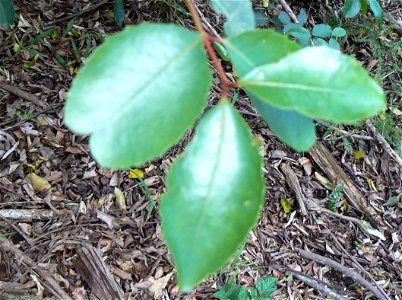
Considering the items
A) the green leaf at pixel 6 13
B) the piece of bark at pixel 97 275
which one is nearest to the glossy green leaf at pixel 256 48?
the green leaf at pixel 6 13

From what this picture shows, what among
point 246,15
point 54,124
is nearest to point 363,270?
point 54,124

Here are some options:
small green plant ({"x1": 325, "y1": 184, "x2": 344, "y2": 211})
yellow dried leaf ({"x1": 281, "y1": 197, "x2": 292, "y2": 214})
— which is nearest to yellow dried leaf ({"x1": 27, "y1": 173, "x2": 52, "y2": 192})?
yellow dried leaf ({"x1": 281, "y1": 197, "x2": 292, "y2": 214})

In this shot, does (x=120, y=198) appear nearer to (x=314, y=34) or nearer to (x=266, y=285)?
(x=266, y=285)

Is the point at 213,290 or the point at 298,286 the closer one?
the point at 213,290

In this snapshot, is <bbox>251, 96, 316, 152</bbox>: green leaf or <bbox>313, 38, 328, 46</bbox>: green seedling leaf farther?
<bbox>313, 38, 328, 46</bbox>: green seedling leaf

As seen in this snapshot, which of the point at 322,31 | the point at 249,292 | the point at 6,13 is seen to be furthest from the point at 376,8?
the point at 6,13

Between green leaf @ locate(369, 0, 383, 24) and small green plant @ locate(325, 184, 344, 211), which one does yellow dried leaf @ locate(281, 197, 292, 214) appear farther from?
green leaf @ locate(369, 0, 383, 24)

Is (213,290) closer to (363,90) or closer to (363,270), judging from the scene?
(363,270)
